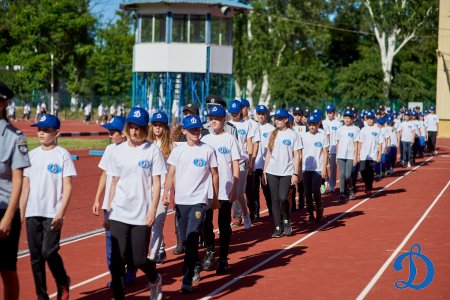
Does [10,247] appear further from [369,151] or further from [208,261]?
[369,151]

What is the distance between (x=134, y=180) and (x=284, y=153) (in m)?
5.66

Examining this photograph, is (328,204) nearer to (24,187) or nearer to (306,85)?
(24,187)

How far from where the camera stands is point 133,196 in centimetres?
870

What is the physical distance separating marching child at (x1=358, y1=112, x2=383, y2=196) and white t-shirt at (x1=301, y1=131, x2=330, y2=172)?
13.6ft

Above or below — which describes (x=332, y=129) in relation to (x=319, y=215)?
above

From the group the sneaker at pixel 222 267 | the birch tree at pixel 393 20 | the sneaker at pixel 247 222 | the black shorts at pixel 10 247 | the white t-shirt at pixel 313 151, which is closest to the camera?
the black shorts at pixel 10 247

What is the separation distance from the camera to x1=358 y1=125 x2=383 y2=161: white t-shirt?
21406 mm

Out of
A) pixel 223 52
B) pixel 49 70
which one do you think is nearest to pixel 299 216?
pixel 223 52

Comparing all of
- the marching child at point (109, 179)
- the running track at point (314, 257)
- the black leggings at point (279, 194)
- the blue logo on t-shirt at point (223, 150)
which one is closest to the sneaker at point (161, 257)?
the running track at point (314, 257)

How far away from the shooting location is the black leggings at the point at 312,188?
1591cm

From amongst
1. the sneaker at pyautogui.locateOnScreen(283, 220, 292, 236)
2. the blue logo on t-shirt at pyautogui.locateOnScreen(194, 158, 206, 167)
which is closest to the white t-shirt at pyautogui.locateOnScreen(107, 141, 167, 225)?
the blue logo on t-shirt at pyautogui.locateOnScreen(194, 158, 206, 167)

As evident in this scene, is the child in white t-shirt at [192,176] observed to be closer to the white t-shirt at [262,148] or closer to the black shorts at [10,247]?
the black shorts at [10,247]

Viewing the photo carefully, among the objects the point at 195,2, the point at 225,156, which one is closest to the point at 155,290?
the point at 225,156

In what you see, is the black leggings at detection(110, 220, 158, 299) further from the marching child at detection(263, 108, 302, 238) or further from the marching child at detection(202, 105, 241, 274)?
the marching child at detection(263, 108, 302, 238)
